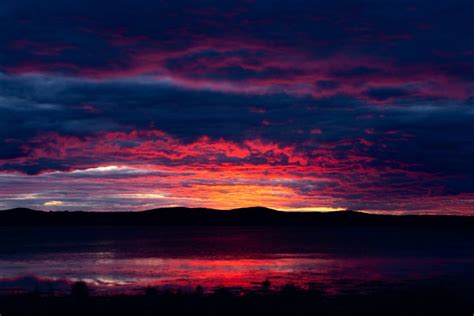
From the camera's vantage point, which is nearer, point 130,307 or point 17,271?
point 130,307

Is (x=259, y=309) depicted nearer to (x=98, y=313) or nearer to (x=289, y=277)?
(x=98, y=313)

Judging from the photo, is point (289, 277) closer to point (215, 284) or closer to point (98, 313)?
point (215, 284)

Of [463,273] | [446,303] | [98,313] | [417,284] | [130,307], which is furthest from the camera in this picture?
[463,273]

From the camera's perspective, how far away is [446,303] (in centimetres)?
3650

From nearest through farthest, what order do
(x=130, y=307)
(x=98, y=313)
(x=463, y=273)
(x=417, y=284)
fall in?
1. (x=98, y=313)
2. (x=130, y=307)
3. (x=417, y=284)
4. (x=463, y=273)

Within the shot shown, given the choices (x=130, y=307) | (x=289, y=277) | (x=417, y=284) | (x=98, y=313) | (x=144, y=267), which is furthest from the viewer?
(x=144, y=267)

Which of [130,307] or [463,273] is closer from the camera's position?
[130,307]

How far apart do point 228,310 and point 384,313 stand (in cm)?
834

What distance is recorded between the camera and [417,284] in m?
56.3

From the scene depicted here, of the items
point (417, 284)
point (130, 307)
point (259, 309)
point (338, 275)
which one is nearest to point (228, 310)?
point (259, 309)

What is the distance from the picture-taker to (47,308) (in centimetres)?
3272

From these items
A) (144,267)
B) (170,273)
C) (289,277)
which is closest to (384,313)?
(289,277)

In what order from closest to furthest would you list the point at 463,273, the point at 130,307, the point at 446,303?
1. the point at 130,307
2. the point at 446,303
3. the point at 463,273

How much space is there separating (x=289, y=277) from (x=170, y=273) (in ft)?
46.7
